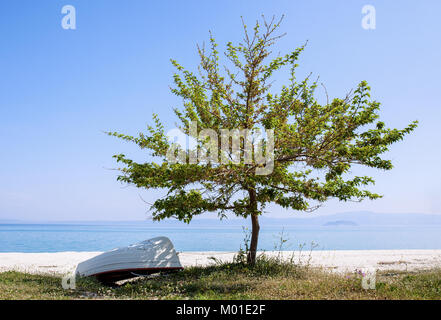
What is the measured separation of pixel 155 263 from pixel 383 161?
7.86 meters

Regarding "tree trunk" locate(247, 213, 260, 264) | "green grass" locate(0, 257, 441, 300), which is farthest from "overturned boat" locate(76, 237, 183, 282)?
→ "tree trunk" locate(247, 213, 260, 264)

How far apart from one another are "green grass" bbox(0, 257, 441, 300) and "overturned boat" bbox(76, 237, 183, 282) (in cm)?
42

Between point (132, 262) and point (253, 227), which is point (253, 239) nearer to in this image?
point (253, 227)

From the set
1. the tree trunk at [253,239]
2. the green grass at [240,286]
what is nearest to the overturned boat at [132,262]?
the green grass at [240,286]

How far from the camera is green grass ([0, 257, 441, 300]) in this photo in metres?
8.61

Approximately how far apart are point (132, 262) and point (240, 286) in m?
4.03

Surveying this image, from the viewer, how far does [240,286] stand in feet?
32.6

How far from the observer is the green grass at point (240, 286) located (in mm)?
8609

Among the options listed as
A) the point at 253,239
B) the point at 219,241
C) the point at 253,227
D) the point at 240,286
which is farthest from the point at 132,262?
the point at 219,241

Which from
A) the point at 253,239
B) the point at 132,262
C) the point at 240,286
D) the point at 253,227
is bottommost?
the point at 240,286

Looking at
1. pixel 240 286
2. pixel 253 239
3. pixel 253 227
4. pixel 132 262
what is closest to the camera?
pixel 240 286

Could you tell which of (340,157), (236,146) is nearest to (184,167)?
(236,146)
